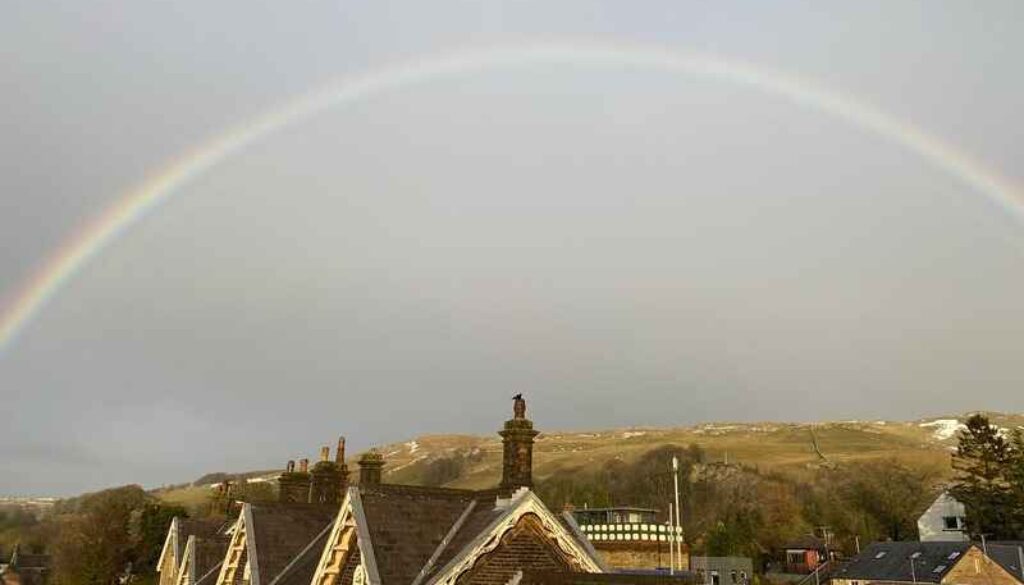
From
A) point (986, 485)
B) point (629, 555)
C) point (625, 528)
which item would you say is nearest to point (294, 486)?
point (629, 555)

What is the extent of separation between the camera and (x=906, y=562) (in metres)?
82.2

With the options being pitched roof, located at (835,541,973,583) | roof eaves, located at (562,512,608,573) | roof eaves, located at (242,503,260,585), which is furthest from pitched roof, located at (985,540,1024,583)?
roof eaves, located at (242,503,260,585)

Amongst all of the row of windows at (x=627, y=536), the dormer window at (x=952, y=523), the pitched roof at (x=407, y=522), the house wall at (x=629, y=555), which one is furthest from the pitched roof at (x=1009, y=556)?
the pitched roof at (x=407, y=522)

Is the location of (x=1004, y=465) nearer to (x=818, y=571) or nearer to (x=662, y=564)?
(x=818, y=571)

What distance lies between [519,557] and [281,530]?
513 inches

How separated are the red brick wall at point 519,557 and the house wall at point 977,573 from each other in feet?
221

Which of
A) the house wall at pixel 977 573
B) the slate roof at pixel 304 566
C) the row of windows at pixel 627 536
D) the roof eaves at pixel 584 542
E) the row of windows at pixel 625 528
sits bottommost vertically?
the house wall at pixel 977 573

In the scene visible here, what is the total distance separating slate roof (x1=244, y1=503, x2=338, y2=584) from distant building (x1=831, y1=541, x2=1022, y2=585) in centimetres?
6605

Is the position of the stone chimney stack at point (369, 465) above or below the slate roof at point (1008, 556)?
above

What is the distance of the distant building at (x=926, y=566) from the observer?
243ft

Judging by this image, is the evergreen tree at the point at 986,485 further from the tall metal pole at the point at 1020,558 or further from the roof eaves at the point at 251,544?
the roof eaves at the point at 251,544

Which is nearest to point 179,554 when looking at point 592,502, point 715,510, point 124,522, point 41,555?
point 124,522

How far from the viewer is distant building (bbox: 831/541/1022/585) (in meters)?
74.0

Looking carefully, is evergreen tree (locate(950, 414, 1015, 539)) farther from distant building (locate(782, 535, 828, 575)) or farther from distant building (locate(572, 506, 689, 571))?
distant building (locate(572, 506, 689, 571))
